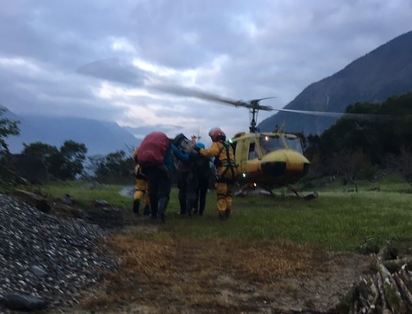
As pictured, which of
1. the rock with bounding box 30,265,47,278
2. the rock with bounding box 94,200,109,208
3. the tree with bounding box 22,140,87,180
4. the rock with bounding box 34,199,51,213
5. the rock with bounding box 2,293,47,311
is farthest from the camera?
the tree with bounding box 22,140,87,180

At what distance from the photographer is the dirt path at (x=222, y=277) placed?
591cm

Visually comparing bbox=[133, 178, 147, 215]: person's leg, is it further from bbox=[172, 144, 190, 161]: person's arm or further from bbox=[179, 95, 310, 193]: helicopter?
bbox=[179, 95, 310, 193]: helicopter

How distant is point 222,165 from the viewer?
43.0 feet

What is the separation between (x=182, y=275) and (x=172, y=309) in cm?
135

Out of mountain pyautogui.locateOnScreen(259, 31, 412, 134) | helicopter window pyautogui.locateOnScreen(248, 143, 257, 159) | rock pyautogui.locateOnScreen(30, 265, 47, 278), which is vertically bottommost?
rock pyautogui.locateOnScreen(30, 265, 47, 278)

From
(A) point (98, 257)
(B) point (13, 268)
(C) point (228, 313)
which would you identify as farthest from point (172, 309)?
(A) point (98, 257)

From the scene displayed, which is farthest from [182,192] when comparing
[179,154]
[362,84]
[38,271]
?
[362,84]

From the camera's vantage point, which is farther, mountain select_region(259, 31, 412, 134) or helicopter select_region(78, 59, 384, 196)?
mountain select_region(259, 31, 412, 134)

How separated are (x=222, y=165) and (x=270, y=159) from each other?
475 centimetres

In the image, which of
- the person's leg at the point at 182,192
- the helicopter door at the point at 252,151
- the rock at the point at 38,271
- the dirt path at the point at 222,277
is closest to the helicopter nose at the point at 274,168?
the helicopter door at the point at 252,151

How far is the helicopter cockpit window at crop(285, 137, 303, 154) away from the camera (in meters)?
18.5

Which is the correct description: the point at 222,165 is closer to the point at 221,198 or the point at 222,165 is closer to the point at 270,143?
the point at 221,198

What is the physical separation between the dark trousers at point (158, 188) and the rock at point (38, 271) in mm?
5280

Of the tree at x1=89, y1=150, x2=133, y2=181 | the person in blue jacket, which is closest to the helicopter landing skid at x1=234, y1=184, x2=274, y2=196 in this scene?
the person in blue jacket
